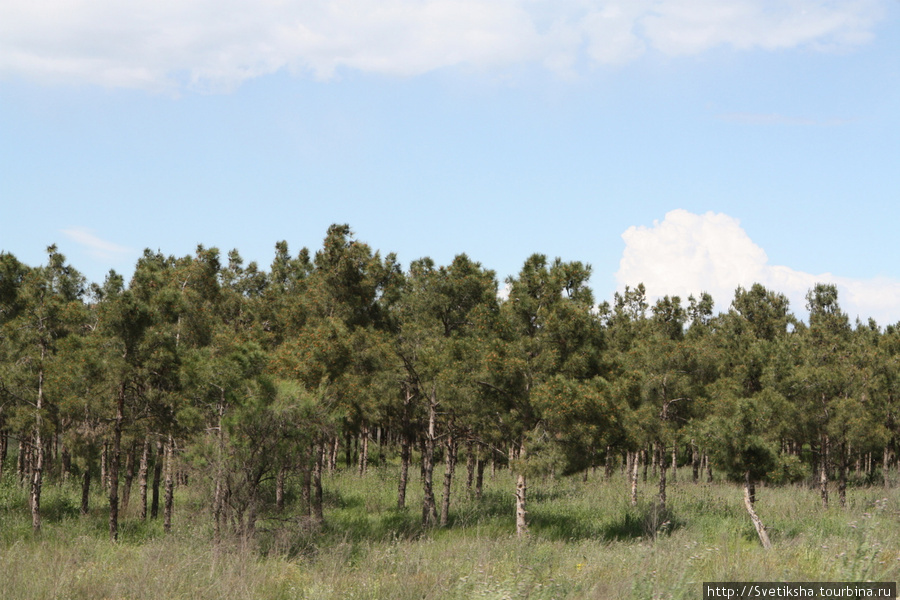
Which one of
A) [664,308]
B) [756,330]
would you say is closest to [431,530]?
[664,308]

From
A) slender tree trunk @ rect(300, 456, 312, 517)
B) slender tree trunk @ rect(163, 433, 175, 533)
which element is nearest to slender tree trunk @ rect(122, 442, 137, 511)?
slender tree trunk @ rect(163, 433, 175, 533)

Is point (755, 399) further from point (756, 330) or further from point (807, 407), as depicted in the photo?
point (756, 330)

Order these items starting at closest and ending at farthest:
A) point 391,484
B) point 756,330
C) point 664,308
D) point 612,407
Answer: point 612,407, point 391,484, point 664,308, point 756,330

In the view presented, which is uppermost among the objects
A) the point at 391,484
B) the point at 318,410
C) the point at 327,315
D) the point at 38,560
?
the point at 327,315

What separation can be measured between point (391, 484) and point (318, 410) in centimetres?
1676

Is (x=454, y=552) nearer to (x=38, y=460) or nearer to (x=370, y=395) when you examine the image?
(x=370, y=395)

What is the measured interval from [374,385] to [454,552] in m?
12.6

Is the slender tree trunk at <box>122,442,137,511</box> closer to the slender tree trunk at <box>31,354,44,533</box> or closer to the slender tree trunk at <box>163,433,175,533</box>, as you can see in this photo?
the slender tree trunk at <box>163,433,175,533</box>

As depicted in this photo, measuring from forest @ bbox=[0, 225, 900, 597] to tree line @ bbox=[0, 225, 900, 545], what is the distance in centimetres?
9

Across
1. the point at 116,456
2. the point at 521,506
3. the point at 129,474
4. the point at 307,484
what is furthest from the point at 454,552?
the point at 129,474

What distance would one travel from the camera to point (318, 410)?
20859mm

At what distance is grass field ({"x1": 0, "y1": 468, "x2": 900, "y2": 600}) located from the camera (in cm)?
857

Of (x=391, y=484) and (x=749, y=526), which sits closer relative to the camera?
(x=749, y=526)

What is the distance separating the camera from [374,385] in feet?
86.7
